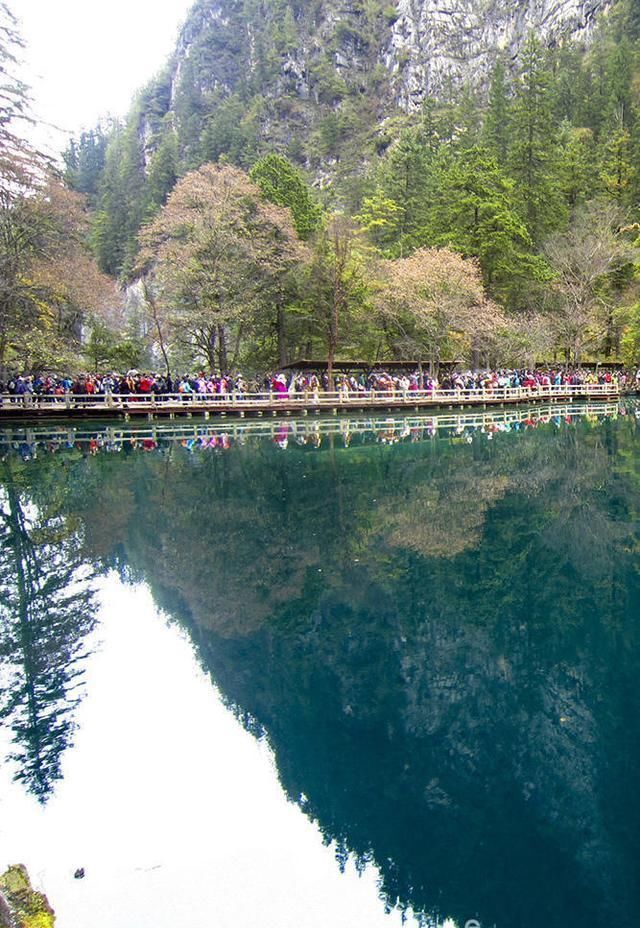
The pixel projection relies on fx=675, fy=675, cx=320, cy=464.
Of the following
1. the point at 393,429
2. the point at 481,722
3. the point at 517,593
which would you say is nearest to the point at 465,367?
the point at 393,429

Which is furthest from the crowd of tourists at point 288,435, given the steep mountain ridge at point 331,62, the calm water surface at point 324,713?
the steep mountain ridge at point 331,62

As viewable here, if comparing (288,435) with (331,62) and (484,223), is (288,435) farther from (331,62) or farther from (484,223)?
(331,62)

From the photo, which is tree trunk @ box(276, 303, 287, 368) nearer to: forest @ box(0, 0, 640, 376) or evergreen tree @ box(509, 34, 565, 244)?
forest @ box(0, 0, 640, 376)

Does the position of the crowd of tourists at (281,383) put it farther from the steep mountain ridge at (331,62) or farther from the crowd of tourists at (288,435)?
the steep mountain ridge at (331,62)

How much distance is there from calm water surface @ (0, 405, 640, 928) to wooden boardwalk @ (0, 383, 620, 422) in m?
16.9

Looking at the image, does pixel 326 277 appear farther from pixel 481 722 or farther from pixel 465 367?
pixel 481 722

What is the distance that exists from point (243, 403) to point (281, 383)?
117 inches

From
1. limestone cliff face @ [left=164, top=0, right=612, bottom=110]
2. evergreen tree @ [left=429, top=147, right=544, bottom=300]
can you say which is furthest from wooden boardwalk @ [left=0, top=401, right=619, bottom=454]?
limestone cliff face @ [left=164, top=0, right=612, bottom=110]

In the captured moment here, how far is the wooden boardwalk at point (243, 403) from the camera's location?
93.1 feet

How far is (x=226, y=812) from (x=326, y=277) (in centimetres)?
3158

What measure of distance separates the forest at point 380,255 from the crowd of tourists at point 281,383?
1.16 meters

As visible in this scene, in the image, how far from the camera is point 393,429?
25.9 metres

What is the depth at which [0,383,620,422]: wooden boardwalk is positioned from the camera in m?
28.4

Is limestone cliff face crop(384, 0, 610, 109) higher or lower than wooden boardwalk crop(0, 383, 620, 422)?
higher
